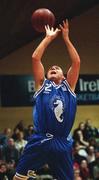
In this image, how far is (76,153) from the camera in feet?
43.6

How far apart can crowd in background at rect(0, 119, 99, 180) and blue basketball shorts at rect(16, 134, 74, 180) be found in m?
4.29

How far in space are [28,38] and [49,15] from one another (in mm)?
10813

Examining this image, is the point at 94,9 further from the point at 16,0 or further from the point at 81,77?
the point at 16,0

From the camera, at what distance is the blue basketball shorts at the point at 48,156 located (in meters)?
6.39

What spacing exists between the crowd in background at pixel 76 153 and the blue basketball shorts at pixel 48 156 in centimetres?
429

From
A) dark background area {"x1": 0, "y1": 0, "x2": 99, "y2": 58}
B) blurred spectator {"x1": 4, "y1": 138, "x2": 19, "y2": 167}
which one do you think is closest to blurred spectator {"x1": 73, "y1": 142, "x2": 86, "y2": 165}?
blurred spectator {"x1": 4, "y1": 138, "x2": 19, "y2": 167}

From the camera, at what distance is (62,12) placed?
16453 mm

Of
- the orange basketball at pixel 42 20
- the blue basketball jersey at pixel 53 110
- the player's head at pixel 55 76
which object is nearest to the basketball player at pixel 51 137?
the blue basketball jersey at pixel 53 110

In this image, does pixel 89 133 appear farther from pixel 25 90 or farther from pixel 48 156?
pixel 48 156

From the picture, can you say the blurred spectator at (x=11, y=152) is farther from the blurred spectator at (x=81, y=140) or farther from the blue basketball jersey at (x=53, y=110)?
the blue basketball jersey at (x=53, y=110)

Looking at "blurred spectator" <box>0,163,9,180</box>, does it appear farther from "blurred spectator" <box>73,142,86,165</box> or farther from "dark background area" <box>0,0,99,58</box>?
"dark background area" <box>0,0,99,58</box>

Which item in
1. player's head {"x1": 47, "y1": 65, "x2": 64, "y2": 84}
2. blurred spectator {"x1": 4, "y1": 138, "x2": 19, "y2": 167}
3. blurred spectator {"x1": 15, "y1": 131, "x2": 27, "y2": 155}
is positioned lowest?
blurred spectator {"x1": 4, "y1": 138, "x2": 19, "y2": 167}

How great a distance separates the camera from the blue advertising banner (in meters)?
17.2

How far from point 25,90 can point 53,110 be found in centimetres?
1106
